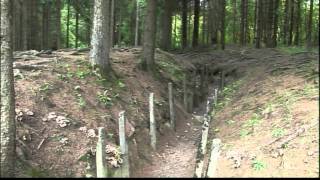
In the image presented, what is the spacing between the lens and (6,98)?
806cm

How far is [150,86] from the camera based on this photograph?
1577cm

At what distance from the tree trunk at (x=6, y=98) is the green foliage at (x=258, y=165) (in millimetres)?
4260

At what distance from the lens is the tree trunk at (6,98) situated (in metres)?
7.91

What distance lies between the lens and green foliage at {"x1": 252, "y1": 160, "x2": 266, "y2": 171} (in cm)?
843

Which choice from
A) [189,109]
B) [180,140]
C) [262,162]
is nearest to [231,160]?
[262,162]

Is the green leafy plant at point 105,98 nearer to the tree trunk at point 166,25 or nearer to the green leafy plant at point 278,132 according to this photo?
the green leafy plant at point 278,132

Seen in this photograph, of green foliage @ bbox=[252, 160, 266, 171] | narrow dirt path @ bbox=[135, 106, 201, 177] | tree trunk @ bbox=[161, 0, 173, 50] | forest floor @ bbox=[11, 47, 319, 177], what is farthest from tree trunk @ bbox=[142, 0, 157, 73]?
tree trunk @ bbox=[161, 0, 173, 50]

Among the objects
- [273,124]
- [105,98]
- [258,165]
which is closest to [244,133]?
[273,124]

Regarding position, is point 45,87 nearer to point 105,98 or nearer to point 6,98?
point 105,98

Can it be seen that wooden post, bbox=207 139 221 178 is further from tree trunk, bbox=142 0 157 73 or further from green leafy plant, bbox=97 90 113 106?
tree trunk, bbox=142 0 157 73

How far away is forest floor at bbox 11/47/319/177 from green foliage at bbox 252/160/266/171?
2 centimetres

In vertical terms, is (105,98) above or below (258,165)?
above

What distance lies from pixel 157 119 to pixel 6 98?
612cm

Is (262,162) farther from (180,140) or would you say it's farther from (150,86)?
(150,86)
